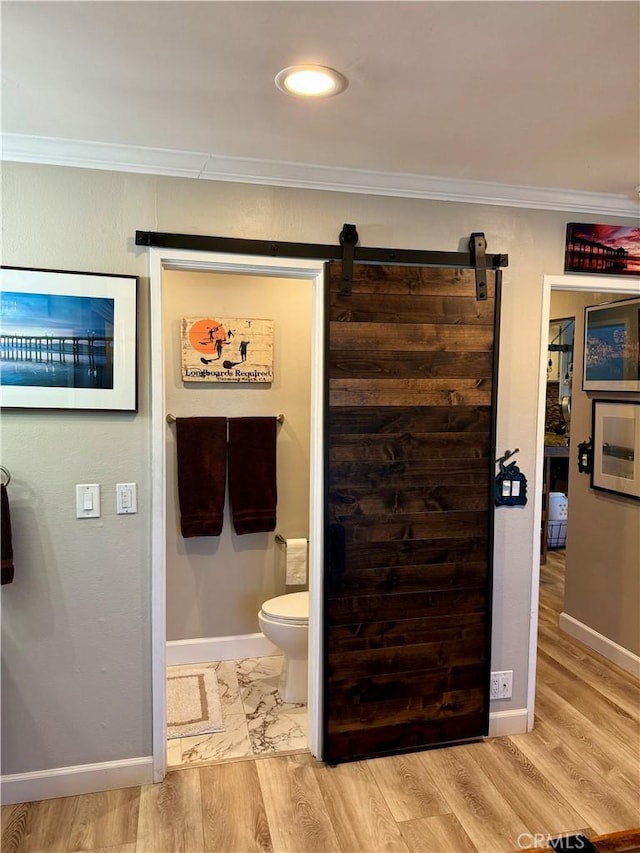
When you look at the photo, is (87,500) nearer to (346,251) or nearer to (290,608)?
(290,608)

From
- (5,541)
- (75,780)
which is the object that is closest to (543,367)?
(5,541)

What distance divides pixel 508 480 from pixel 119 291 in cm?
183

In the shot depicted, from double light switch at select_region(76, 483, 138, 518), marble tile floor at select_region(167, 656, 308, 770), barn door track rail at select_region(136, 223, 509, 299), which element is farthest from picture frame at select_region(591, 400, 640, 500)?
double light switch at select_region(76, 483, 138, 518)

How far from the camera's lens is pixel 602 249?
9.00ft

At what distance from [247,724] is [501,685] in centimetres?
121

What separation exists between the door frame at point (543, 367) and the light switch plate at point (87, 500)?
190 centimetres

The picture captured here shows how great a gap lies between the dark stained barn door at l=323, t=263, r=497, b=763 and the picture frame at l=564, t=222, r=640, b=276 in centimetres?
46

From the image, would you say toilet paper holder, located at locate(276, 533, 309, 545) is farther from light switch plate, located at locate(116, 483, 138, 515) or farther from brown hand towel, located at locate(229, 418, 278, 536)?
light switch plate, located at locate(116, 483, 138, 515)

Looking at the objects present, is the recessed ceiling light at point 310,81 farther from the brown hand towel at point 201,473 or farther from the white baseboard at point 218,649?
the white baseboard at point 218,649

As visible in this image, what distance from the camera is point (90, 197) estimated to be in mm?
2232

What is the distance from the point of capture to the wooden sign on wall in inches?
131

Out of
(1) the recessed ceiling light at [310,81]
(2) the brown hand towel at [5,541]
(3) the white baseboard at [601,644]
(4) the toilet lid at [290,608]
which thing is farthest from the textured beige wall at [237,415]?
(3) the white baseboard at [601,644]

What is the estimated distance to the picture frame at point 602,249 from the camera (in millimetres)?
2699

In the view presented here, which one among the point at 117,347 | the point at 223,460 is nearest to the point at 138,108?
the point at 117,347
